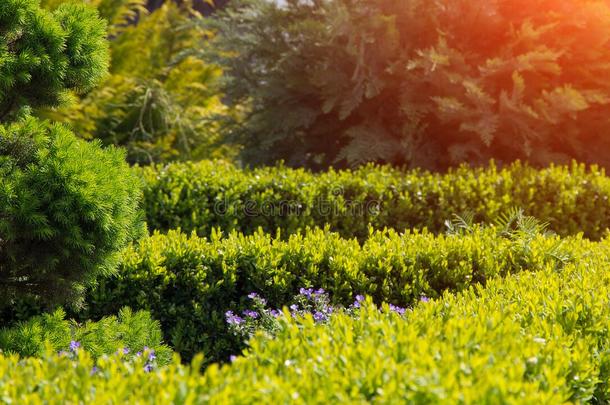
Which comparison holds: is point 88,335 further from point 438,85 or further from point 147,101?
point 147,101

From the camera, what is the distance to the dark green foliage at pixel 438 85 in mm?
7672

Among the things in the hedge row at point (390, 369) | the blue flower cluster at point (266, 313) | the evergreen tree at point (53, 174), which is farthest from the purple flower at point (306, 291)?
the hedge row at point (390, 369)

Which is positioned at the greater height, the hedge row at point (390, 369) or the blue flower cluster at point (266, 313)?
the hedge row at point (390, 369)

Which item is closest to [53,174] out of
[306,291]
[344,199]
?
[306,291]

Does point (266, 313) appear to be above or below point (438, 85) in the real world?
below

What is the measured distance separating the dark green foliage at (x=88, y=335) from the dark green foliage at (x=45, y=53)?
4.23 ft

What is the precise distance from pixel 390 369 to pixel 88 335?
7.27 feet

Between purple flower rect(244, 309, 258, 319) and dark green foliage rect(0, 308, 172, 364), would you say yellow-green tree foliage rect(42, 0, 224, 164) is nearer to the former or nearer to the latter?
purple flower rect(244, 309, 258, 319)

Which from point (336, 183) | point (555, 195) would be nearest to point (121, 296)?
point (336, 183)

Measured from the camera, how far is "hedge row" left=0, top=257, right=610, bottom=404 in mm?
2125

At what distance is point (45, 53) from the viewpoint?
390 centimetres

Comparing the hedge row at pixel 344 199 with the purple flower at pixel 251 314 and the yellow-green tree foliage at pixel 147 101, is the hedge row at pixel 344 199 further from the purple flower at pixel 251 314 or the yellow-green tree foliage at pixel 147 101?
the yellow-green tree foliage at pixel 147 101
